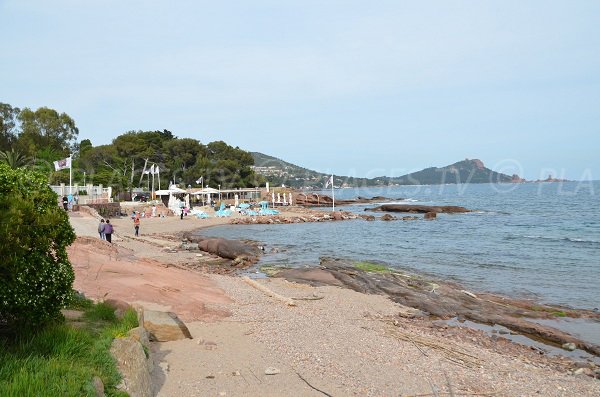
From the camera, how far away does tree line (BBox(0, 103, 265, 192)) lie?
61800 millimetres

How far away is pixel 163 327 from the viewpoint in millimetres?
8453

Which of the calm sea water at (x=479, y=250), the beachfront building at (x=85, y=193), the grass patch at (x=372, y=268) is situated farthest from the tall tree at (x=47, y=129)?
the grass patch at (x=372, y=268)

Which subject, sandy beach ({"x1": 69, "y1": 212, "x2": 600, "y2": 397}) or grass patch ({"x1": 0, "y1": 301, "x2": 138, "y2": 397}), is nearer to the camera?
grass patch ({"x1": 0, "y1": 301, "x2": 138, "y2": 397})

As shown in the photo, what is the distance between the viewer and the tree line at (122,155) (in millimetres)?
61800

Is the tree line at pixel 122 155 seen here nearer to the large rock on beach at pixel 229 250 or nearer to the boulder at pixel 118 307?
the large rock on beach at pixel 229 250

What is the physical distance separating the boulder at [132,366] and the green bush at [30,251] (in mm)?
920

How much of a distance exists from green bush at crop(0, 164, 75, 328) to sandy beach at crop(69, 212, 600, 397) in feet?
6.25

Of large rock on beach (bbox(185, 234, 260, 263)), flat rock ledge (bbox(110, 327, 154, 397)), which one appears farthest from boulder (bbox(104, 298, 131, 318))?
large rock on beach (bbox(185, 234, 260, 263))

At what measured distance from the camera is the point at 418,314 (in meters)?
13.4

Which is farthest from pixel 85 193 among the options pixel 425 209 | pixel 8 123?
pixel 425 209

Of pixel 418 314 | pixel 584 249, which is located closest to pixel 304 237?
pixel 584 249

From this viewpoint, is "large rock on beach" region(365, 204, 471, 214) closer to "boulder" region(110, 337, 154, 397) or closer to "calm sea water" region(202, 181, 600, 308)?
"calm sea water" region(202, 181, 600, 308)

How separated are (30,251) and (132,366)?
6.11ft

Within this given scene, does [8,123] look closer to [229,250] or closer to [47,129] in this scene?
[47,129]
